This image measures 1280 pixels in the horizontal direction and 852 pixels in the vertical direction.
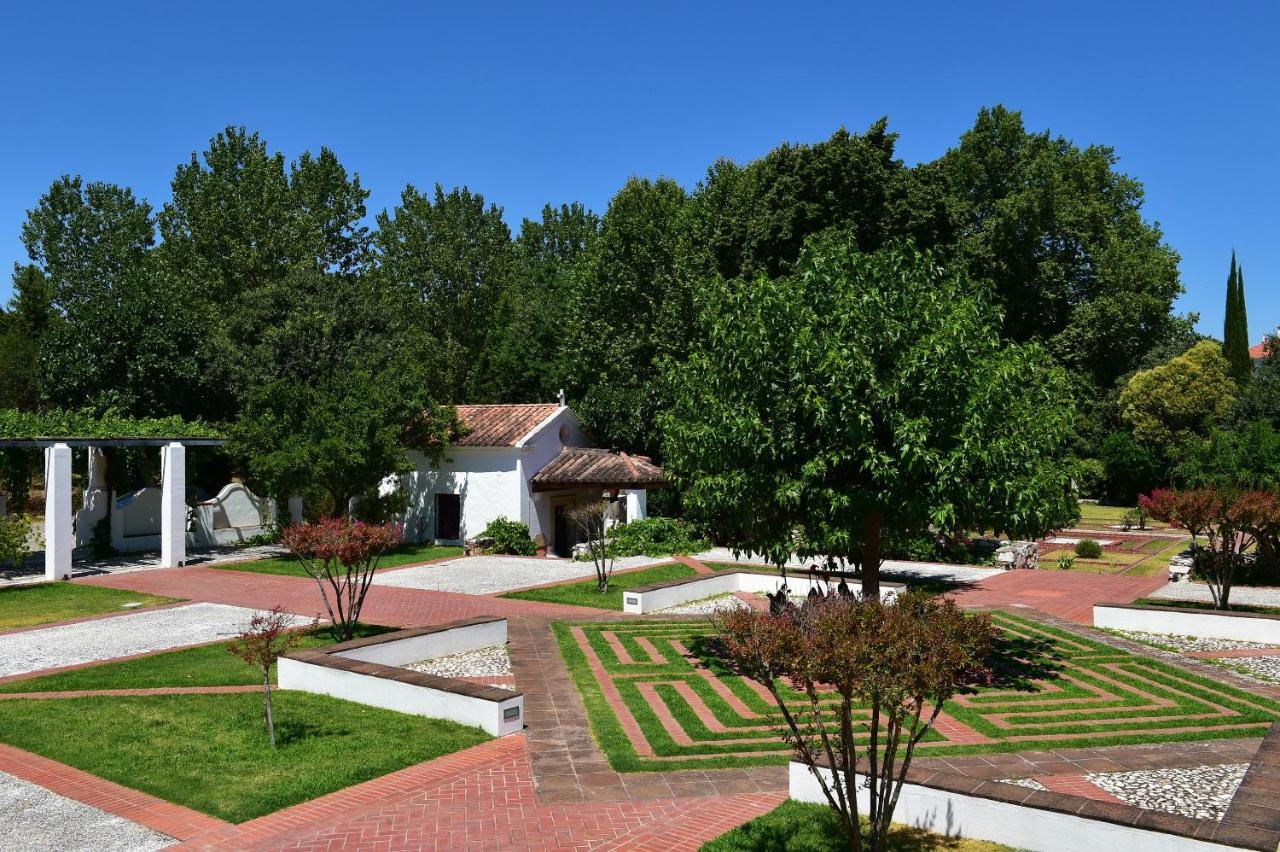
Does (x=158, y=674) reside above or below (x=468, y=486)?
below

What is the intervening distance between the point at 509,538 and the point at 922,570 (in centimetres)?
1263

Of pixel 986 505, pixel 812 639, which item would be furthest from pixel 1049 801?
pixel 986 505

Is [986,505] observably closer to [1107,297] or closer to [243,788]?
[243,788]

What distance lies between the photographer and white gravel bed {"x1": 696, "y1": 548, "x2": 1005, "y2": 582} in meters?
24.2

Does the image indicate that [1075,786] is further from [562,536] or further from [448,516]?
[448,516]

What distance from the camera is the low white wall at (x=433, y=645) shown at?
13773mm

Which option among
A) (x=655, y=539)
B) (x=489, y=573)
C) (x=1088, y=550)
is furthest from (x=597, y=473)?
(x=1088, y=550)

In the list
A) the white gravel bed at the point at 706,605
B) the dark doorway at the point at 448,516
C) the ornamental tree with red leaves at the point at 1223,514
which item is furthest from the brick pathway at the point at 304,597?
the ornamental tree with red leaves at the point at 1223,514

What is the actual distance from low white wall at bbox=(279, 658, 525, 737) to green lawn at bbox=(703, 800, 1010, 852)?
3.74 meters

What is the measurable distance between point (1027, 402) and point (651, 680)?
22.9 feet

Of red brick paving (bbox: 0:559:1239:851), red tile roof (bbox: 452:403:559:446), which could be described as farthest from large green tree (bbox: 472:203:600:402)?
red brick paving (bbox: 0:559:1239:851)

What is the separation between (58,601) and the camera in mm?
21000

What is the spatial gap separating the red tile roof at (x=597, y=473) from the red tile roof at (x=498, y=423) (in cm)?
149

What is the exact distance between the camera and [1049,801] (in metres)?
7.57
